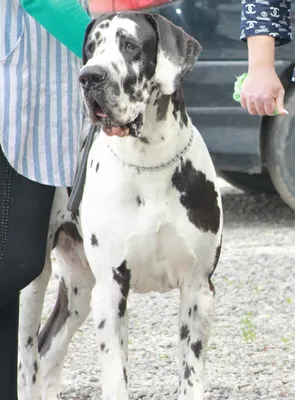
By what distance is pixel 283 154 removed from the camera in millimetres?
7820

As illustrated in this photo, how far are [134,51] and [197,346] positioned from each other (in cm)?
113

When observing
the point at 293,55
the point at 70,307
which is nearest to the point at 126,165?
the point at 70,307

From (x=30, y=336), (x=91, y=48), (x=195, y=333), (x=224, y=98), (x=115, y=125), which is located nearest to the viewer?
(x=115, y=125)

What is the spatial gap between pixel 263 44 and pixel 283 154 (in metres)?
4.29

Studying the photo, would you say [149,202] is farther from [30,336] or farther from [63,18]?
[30,336]

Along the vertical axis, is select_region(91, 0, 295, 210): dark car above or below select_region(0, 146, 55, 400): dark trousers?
below

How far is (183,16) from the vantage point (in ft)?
25.6

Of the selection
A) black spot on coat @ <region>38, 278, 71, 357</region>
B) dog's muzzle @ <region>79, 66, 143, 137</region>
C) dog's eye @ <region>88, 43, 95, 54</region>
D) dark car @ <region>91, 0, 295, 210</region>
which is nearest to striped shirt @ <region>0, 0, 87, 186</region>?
dog's eye @ <region>88, 43, 95, 54</region>

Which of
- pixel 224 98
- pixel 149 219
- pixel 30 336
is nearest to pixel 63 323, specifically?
pixel 30 336

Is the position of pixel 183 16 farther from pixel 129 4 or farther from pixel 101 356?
pixel 101 356

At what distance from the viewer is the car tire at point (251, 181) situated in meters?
9.20

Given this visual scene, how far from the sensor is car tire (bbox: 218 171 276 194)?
9195mm

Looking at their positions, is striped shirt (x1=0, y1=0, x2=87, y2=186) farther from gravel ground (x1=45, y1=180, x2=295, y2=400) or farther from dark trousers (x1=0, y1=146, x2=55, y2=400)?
gravel ground (x1=45, y1=180, x2=295, y2=400)

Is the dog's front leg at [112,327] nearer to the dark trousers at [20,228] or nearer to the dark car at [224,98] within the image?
the dark trousers at [20,228]
